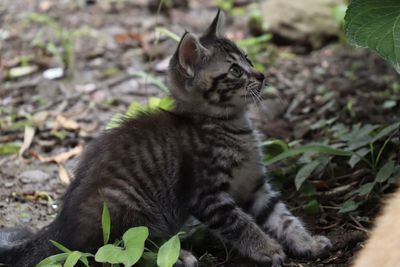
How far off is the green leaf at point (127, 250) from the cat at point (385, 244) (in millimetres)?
1211

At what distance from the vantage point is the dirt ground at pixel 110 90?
4.84m

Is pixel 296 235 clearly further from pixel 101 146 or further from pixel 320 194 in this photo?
pixel 101 146

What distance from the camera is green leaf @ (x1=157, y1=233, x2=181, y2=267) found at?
348cm

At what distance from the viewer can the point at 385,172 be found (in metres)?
4.31

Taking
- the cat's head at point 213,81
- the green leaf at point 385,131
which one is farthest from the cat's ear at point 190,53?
the green leaf at point 385,131

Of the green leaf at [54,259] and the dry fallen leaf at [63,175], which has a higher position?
the green leaf at [54,259]

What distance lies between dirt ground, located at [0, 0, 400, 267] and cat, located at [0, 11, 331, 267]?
0.26m

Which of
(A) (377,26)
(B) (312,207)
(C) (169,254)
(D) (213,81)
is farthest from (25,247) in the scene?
(A) (377,26)

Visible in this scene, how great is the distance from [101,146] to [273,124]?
2.17m

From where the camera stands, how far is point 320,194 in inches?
183

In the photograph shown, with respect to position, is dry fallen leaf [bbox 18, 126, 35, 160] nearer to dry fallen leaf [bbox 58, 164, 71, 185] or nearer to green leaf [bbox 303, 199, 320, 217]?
dry fallen leaf [bbox 58, 164, 71, 185]

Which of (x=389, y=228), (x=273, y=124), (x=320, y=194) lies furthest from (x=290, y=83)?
(x=389, y=228)

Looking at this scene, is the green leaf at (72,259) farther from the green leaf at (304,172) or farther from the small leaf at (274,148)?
the small leaf at (274,148)

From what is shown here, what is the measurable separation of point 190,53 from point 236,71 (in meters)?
0.32
